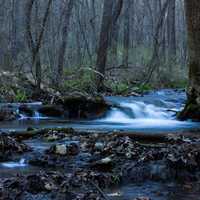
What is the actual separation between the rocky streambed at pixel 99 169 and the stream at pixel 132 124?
1cm

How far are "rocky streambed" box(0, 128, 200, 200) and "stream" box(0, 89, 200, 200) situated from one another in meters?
0.01

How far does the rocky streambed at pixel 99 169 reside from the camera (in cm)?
463

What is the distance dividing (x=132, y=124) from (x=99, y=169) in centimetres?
573

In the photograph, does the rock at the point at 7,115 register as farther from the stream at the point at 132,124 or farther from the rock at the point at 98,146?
the rock at the point at 98,146

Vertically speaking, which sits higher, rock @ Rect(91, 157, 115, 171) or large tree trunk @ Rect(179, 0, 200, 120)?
large tree trunk @ Rect(179, 0, 200, 120)

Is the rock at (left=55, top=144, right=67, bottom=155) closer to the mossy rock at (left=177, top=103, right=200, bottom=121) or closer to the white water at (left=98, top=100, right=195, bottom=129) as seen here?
the white water at (left=98, top=100, right=195, bottom=129)

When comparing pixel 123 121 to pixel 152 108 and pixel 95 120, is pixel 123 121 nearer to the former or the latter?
pixel 95 120

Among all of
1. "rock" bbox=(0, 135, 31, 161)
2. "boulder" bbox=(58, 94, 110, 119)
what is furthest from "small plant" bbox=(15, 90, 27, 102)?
"rock" bbox=(0, 135, 31, 161)

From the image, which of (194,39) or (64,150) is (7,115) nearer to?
(194,39)

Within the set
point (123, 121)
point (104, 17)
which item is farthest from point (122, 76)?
point (123, 121)

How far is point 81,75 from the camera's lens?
16078 mm

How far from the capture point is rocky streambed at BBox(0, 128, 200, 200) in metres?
4.63

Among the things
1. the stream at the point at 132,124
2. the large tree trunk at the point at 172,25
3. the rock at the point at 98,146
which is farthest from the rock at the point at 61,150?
the large tree trunk at the point at 172,25

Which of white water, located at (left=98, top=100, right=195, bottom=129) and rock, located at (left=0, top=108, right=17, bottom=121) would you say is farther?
white water, located at (left=98, top=100, right=195, bottom=129)
